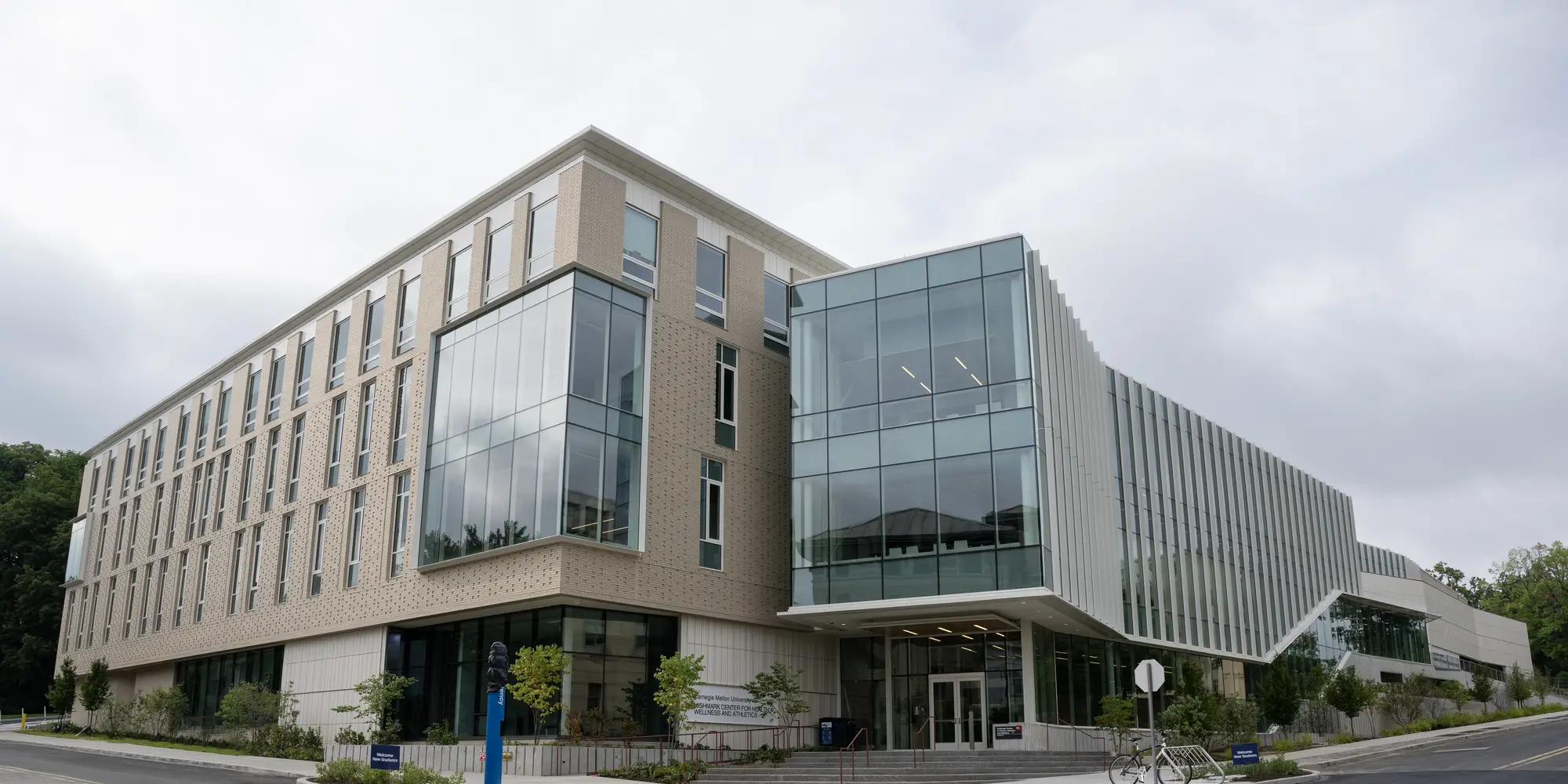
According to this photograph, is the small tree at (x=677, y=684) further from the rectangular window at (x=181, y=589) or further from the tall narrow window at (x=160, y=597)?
the tall narrow window at (x=160, y=597)

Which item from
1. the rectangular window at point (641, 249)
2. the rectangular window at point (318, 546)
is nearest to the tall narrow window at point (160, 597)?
the rectangular window at point (318, 546)

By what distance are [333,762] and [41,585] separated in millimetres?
56275

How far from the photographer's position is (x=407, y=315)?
120 feet

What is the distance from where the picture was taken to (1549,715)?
56.6 meters

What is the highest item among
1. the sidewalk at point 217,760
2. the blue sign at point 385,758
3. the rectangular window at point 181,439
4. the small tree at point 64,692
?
the rectangular window at point 181,439

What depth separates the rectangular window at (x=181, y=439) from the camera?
51938mm

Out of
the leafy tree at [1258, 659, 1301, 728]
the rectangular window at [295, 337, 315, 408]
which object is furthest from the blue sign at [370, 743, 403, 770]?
the leafy tree at [1258, 659, 1301, 728]

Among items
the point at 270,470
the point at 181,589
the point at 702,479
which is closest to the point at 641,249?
the point at 702,479

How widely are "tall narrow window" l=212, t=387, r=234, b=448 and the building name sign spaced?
1083 inches

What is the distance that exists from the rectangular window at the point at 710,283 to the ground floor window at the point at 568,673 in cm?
888

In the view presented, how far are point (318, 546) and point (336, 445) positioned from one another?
11.4 ft

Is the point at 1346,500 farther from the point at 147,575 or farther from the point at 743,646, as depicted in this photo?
the point at 147,575

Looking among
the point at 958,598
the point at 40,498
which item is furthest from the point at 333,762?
the point at 40,498

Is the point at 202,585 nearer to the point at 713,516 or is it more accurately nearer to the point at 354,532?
the point at 354,532
